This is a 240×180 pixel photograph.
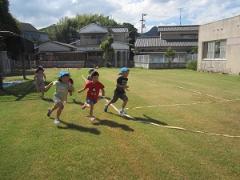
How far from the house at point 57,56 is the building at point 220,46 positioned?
75.5ft

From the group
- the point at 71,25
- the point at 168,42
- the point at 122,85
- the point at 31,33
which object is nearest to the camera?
the point at 122,85

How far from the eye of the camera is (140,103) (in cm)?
1089

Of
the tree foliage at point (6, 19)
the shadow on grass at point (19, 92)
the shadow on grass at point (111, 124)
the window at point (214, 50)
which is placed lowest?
the shadow on grass at point (19, 92)

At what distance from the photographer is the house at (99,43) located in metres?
51.8

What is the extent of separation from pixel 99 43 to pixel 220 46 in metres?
28.6

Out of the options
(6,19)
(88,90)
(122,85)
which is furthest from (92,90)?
(6,19)

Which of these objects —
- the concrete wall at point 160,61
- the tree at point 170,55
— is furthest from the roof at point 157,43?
the tree at point 170,55

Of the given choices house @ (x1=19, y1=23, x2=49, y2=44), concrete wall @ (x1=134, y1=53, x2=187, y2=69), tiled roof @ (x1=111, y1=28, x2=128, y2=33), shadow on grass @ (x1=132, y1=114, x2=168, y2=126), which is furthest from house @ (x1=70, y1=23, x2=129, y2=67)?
shadow on grass @ (x1=132, y1=114, x2=168, y2=126)

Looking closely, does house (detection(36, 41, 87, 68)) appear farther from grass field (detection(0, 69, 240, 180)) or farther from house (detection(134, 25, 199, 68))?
grass field (detection(0, 69, 240, 180))

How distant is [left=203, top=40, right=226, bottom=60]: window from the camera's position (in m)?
29.8

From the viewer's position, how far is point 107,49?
48.6m

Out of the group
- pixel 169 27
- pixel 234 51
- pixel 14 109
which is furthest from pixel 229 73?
pixel 169 27

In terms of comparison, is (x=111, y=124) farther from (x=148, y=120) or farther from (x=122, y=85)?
(x=122, y=85)

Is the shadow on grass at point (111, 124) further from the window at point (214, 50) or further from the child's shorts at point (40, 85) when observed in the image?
the window at point (214, 50)
